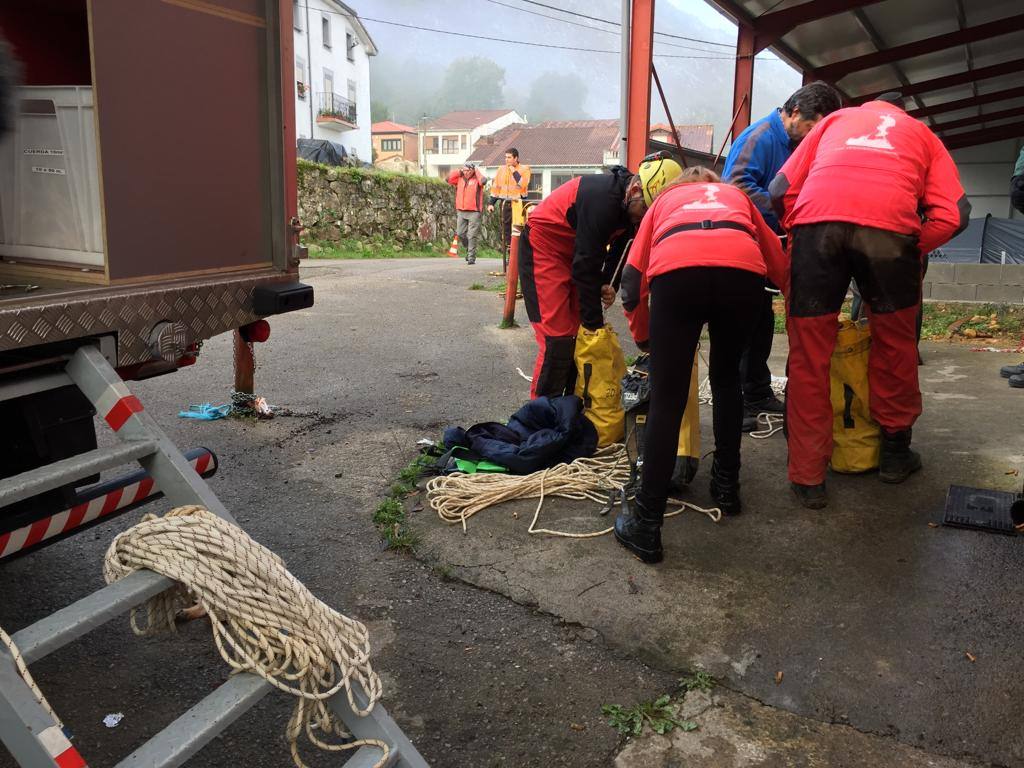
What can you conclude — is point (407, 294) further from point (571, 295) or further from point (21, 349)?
point (21, 349)

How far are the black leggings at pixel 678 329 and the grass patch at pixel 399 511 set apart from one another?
3.53ft

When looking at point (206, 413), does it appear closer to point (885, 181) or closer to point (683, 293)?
point (683, 293)

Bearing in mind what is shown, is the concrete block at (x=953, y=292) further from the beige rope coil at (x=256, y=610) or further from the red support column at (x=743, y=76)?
the beige rope coil at (x=256, y=610)

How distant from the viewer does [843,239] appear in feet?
11.7

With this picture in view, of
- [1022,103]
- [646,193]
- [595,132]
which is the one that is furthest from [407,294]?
[595,132]

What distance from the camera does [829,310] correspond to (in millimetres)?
3674

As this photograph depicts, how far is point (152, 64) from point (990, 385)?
6160 millimetres

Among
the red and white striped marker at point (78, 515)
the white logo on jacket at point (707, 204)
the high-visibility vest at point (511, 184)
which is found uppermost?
the high-visibility vest at point (511, 184)

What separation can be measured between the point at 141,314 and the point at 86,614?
117 cm

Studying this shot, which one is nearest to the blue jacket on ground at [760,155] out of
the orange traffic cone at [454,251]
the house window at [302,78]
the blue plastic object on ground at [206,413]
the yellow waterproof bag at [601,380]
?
the yellow waterproof bag at [601,380]

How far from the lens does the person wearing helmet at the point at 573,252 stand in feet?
13.8

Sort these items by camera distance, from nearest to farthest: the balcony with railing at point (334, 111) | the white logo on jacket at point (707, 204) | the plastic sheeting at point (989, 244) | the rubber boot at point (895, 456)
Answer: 1. the white logo on jacket at point (707, 204)
2. the rubber boot at point (895, 456)
3. the plastic sheeting at point (989, 244)
4. the balcony with railing at point (334, 111)

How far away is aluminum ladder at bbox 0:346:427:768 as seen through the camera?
152cm

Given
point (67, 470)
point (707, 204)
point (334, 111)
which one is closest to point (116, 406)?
point (67, 470)
